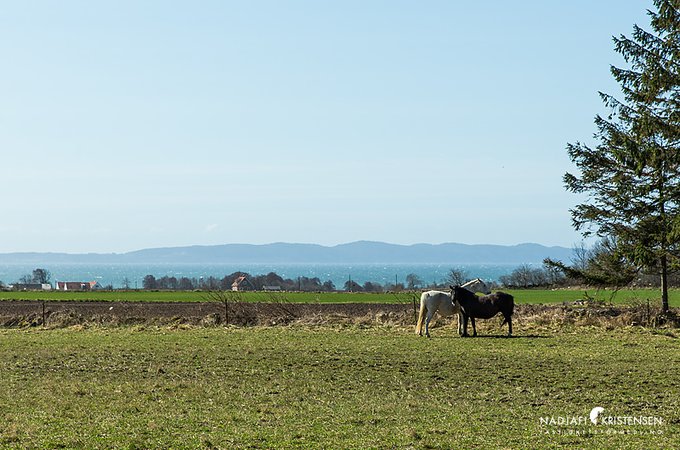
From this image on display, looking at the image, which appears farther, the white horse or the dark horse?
the white horse

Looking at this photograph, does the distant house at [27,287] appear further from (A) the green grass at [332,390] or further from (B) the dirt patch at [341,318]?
(A) the green grass at [332,390]

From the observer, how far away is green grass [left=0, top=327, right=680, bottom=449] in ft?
41.7

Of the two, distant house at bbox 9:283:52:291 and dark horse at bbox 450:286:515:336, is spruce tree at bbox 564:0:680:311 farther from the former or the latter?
distant house at bbox 9:283:52:291

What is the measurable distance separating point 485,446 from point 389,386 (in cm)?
649

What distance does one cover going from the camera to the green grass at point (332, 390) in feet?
41.7

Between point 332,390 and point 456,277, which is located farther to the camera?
point 456,277

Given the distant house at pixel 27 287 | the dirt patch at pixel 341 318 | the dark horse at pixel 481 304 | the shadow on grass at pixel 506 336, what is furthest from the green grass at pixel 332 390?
the distant house at pixel 27 287

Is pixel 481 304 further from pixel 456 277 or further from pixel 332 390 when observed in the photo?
pixel 456 277

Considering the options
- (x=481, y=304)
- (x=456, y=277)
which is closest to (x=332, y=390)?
(x=481, y=304)

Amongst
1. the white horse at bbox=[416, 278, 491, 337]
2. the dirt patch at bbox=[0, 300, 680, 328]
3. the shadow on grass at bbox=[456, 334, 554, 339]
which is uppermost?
the white horse at bbox=[416, 278, 491, 337]

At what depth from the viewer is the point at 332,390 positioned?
17.7 m

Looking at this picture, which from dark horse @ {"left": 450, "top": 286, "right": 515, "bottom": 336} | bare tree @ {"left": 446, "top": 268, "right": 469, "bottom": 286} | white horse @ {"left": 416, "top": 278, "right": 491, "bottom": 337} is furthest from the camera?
bare tree @ {"left": 446, "top": 268, "right": 469, "bottom": 286}

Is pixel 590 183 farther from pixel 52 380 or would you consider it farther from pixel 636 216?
pixel 52 380

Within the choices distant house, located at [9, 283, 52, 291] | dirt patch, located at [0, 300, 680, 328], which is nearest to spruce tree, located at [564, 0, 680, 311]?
dirt patch, located at [0, 300, 680, 328]
